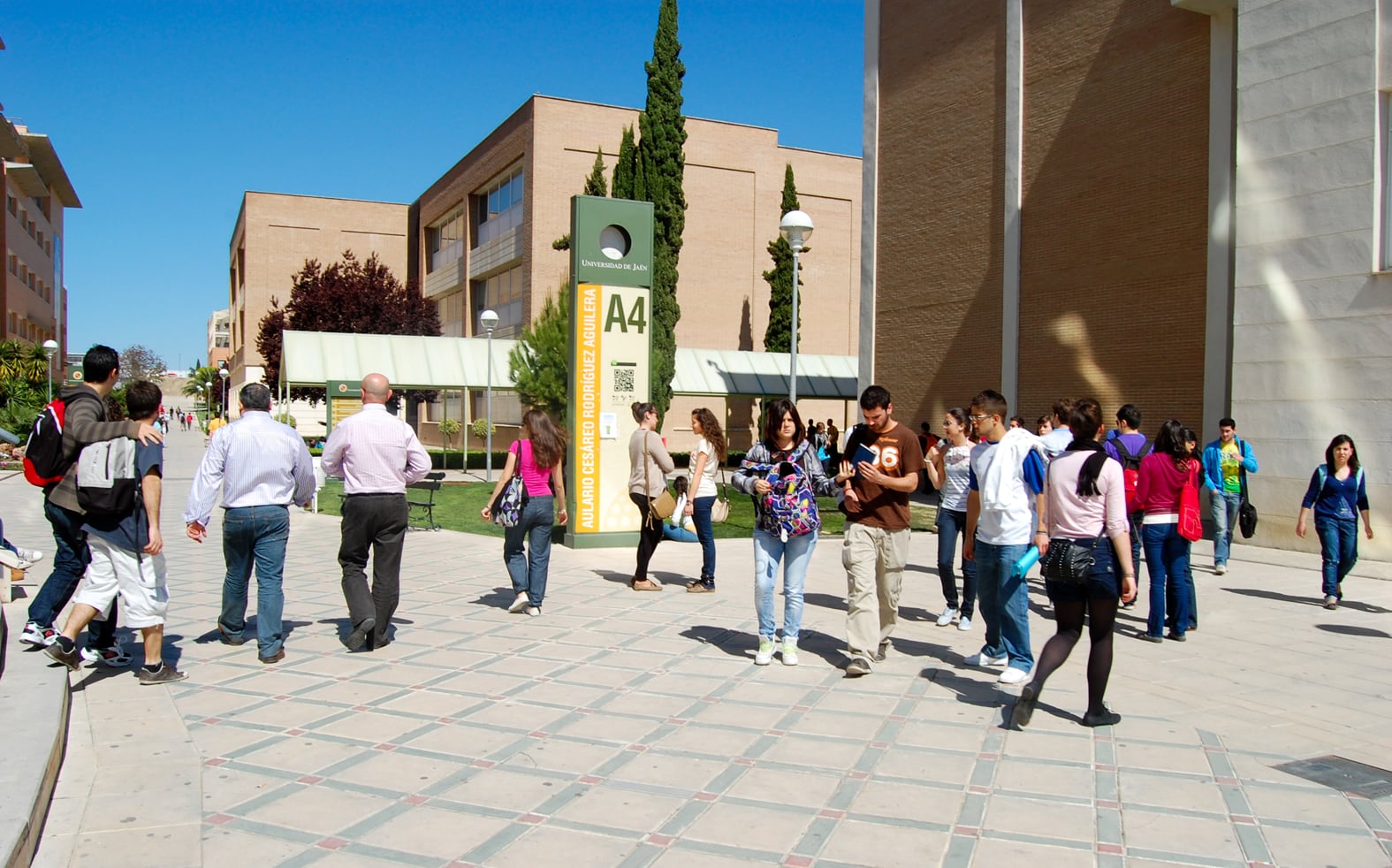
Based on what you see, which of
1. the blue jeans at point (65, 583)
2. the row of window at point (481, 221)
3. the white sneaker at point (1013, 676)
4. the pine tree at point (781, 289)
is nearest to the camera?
the blue jeans at point (65, 583)

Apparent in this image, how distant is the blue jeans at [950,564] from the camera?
27.0 ft

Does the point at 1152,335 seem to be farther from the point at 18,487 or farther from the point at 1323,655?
the point at 18,487

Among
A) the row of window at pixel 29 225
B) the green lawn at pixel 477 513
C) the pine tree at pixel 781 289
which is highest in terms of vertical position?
the row of window at pixel 29 225

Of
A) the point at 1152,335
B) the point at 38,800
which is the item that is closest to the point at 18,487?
the point at 38,800

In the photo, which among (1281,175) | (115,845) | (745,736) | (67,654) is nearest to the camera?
(115,845)

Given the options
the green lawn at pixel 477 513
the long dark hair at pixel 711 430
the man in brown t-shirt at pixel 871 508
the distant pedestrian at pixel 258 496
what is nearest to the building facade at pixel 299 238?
the green lawn at pixel 477 513

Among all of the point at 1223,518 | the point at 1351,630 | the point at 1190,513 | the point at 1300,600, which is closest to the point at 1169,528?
the point at 1190,513

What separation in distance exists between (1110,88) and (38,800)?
19436 mm

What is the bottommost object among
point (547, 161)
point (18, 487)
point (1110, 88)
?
point (18, 487)

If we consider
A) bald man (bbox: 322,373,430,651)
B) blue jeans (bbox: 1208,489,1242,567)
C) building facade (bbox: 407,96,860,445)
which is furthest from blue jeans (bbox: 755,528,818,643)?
building facade (bbox: 407,96,860,445)

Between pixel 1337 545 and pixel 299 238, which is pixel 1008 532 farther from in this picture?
pixel 299 238

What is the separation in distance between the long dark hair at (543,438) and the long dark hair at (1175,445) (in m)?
5.07

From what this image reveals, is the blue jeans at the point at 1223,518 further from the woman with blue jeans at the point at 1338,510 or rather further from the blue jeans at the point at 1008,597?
the blue jeans at the point at 1008,597

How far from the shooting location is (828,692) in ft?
20.2
